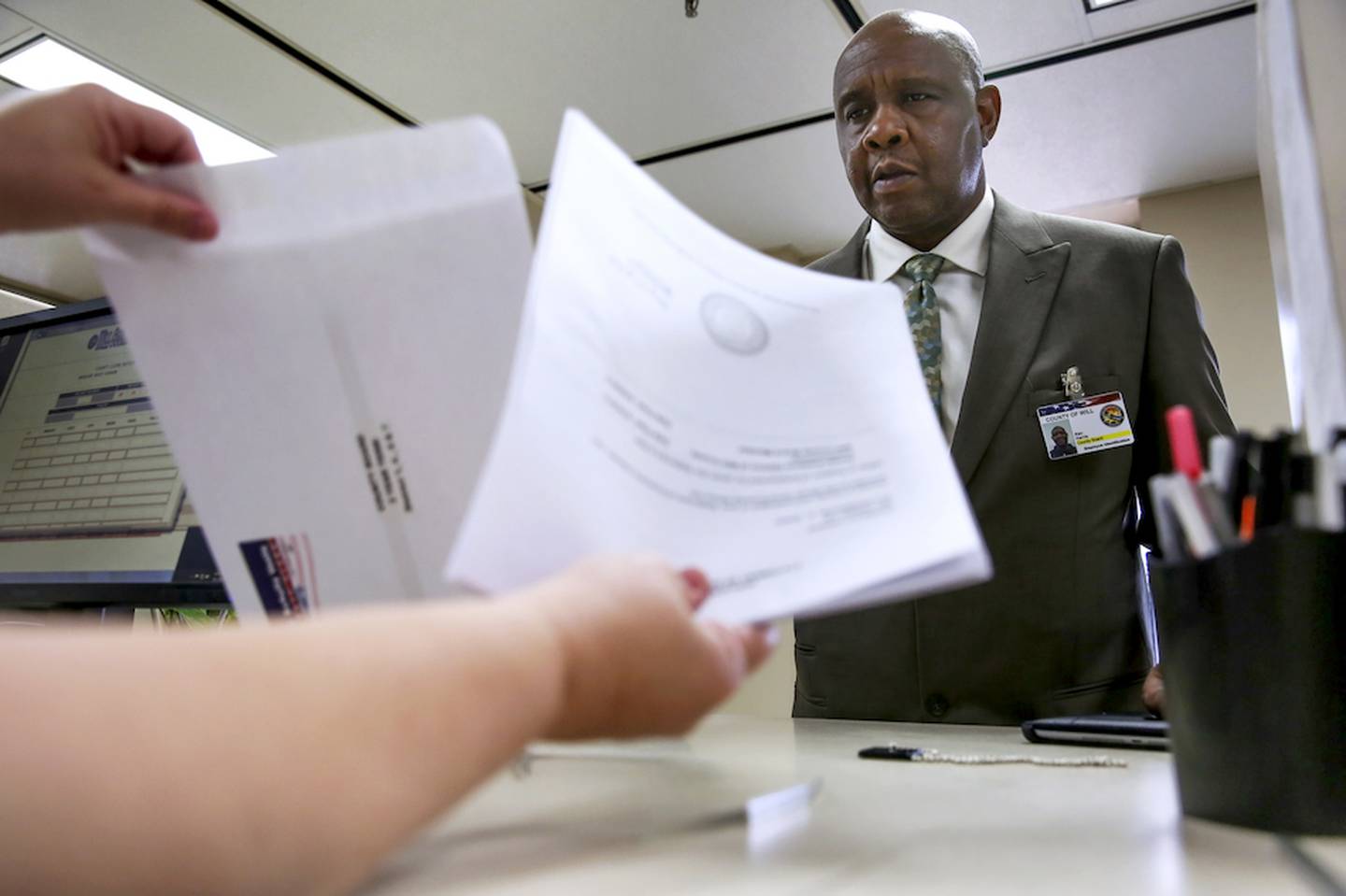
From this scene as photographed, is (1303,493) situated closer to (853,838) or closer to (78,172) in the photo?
(853,838)

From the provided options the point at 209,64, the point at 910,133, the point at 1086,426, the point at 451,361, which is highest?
the point at 209,64

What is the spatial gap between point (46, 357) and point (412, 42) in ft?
5.05

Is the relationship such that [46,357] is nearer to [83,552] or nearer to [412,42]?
[83,552]

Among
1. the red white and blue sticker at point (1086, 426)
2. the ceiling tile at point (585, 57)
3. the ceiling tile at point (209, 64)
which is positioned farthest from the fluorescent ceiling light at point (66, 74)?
the red white and blue sticker at point (1086, 426)

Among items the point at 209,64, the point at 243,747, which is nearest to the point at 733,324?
the point at 243,747

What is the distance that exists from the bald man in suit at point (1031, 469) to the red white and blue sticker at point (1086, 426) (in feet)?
0.04

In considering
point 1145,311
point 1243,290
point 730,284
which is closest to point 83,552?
point 730,284

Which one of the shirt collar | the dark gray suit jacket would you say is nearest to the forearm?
the dark gray suit jacket

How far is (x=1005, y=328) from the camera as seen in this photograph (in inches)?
46.3

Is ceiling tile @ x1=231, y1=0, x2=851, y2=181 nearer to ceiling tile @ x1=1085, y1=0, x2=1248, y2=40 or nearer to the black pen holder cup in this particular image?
ceiling tile @ x1=1085, y1=0, x2=1248, y2=40

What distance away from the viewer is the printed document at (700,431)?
378 mm

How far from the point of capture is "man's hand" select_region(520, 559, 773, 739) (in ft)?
0.98

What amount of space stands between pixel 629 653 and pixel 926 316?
3.39 ft

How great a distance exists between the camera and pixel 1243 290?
10.3 ft
